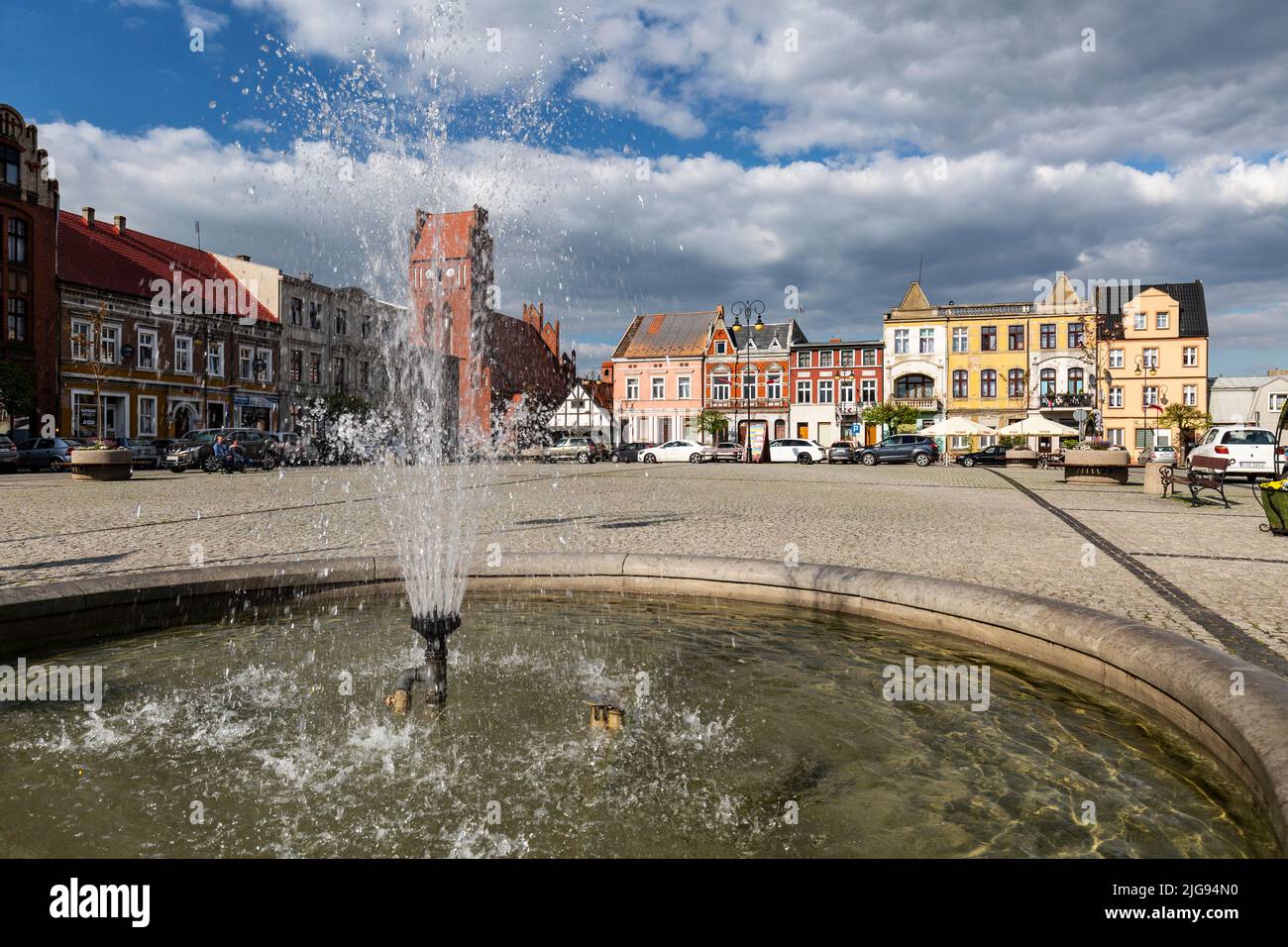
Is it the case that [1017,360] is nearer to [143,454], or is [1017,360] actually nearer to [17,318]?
[143,454]

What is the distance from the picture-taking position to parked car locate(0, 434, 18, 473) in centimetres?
2839

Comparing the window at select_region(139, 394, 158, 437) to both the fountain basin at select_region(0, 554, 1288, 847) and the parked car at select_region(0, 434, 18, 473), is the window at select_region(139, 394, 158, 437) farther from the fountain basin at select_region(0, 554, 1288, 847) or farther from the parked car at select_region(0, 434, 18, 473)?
the fountain basin at select_region(0, 554, 1288, 847)

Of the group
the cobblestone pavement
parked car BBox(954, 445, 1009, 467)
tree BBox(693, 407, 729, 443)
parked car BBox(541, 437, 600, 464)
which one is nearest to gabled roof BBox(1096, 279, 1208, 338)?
parked car BBox(954, 445, 1009, 467)

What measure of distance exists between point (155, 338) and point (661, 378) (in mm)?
37550

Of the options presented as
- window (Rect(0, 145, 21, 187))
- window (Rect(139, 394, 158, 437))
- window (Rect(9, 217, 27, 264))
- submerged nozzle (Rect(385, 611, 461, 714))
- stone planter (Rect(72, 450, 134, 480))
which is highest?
window (Rect(0, 145, 21, 187))

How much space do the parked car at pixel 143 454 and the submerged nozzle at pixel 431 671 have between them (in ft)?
111

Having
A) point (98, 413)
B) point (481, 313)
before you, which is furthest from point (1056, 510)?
point (98, 413)

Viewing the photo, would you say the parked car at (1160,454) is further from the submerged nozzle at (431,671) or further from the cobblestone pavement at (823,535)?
the submerged nozzle at (431,671)

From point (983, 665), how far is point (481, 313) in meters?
6.42

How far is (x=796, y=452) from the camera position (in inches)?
1772

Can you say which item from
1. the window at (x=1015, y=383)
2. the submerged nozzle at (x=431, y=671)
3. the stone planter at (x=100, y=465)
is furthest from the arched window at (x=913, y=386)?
the submerged nozzle at (x=431, y=671)

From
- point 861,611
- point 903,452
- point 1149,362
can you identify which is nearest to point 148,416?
point 903,452

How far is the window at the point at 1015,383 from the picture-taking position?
194 feet

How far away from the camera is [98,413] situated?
117 ft
